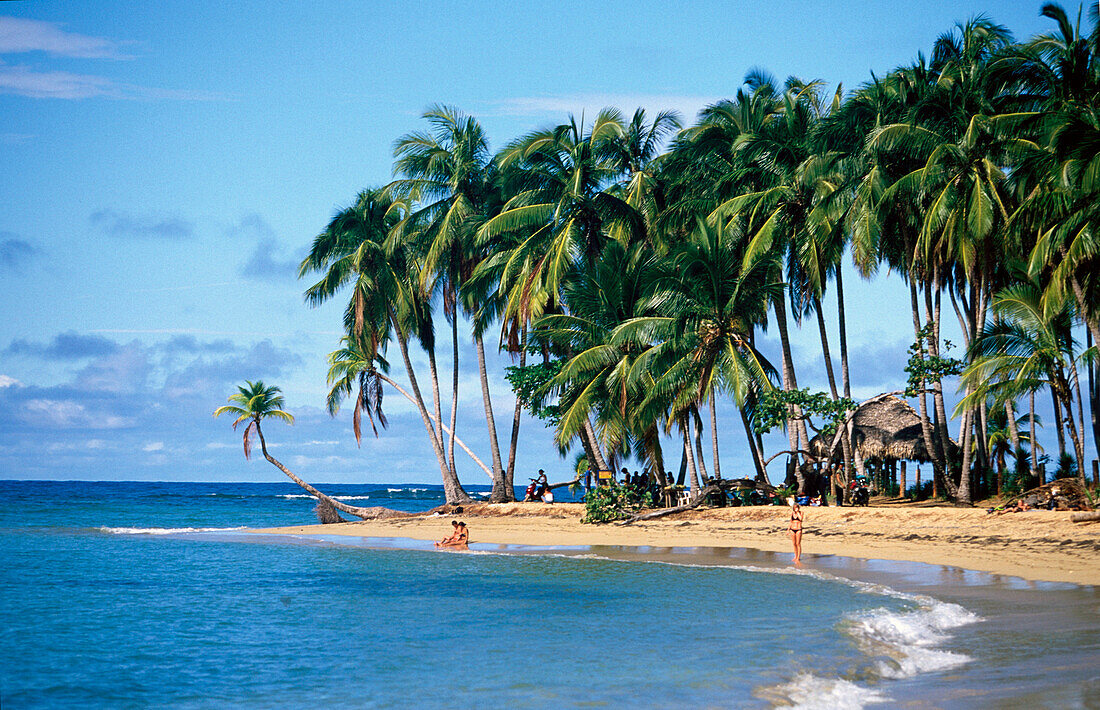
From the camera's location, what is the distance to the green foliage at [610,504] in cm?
2667

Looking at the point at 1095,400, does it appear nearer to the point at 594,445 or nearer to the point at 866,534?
the point at 866,534

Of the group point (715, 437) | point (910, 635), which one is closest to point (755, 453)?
point (715, 437)

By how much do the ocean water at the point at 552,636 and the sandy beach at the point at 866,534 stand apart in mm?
1558

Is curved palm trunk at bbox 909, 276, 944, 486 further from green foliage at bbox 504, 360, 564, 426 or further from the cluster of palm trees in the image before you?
green foliage at bbox 504, 360, 564, 426

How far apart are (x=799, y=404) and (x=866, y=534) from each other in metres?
4.07

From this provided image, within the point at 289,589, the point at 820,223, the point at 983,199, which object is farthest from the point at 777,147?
the point at 289,589

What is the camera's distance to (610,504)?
26828mm

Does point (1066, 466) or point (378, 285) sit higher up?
point (378, 285)

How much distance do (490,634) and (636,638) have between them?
184 centimetres

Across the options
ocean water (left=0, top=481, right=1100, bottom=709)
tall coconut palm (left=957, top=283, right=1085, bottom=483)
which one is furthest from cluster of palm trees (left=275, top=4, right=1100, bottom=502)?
ocean water (left=0, top=481, right=1100, bottom=709)

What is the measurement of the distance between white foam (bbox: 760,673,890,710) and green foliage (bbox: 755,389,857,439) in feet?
51.3

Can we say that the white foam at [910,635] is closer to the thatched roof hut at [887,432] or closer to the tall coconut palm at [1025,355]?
the tall coconut palm at [1025,355]

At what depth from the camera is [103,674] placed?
9.53 meters

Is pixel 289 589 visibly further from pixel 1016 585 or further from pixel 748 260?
pixel 748 260
